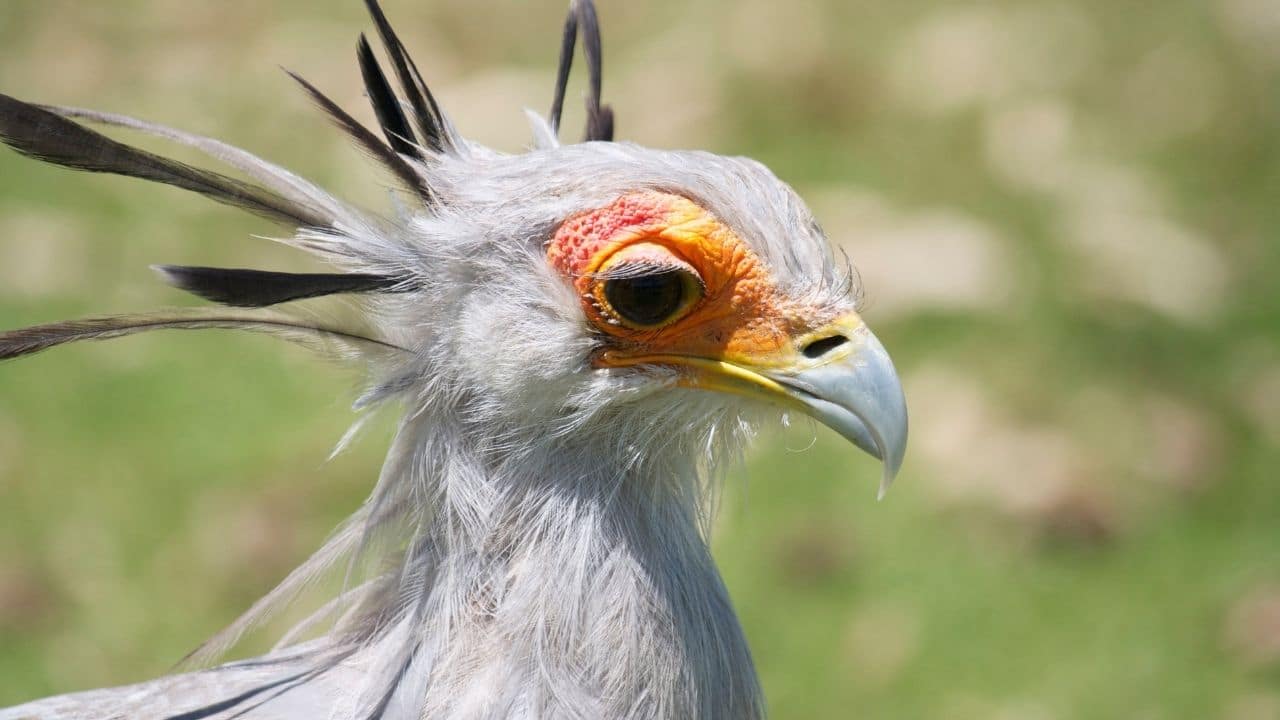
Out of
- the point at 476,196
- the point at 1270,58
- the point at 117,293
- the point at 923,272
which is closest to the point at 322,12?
the point at 117,293

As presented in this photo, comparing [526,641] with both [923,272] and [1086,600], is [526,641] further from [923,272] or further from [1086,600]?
[923,272]

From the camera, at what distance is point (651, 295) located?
2199 mm

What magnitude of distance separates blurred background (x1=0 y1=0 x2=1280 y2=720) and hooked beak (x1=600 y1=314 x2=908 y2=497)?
1.33m

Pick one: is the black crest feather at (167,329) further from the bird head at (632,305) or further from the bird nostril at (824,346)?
the bird nostril at (824,346)

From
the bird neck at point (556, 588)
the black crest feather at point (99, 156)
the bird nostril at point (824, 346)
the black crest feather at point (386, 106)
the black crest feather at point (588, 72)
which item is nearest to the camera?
the black crest feather at point (99, 156)

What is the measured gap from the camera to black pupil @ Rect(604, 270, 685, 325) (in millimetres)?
2180

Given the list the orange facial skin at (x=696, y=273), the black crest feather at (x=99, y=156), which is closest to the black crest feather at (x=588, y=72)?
the orange facial skin at (x=696, y=273)

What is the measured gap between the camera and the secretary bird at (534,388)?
216 cm

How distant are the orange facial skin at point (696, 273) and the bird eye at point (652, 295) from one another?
0.01 meters

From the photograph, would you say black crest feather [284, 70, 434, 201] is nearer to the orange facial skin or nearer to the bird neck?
the orange facial skin

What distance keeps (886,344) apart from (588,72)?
3501 millimetres

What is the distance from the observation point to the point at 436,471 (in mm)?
2307

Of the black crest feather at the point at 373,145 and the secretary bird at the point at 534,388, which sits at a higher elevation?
the black crest feather at the point at 373,145

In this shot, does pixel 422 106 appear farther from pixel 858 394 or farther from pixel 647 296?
pixel 858 394
